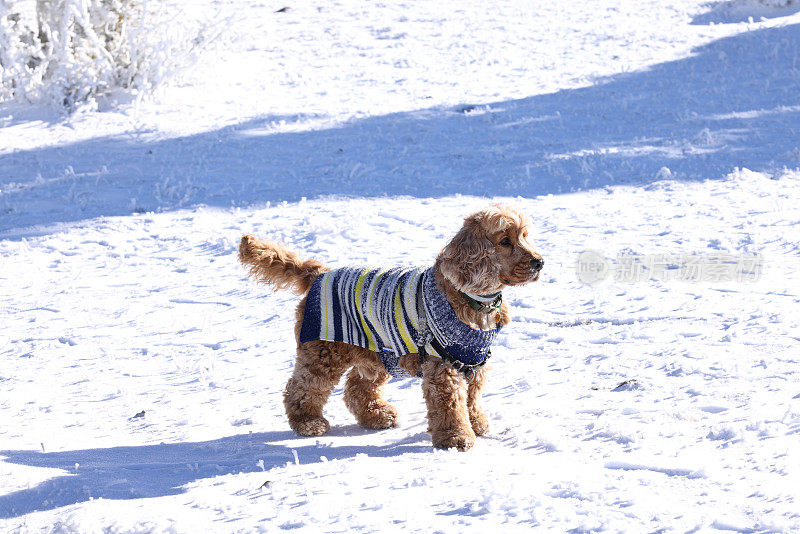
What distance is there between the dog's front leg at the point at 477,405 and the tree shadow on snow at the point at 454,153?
5932 millimetres

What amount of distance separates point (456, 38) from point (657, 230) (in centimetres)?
1040

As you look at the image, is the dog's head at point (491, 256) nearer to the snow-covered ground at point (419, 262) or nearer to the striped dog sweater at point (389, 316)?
the striped dog sweater at point (389, 316)

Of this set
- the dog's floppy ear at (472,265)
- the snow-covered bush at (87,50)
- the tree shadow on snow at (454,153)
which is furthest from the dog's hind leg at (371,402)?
the snow-covered bush at (87,50)

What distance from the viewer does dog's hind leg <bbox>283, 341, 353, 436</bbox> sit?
5.34 m

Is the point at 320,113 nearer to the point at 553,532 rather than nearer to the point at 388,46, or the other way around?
the point at 388,46

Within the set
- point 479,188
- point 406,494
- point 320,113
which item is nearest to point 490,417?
point 406,494

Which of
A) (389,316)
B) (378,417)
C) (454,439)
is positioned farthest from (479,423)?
(389,316)

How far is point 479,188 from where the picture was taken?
1120 centimetres

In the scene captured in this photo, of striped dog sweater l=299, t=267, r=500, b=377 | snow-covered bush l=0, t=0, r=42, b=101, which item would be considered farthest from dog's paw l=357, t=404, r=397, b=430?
snow-covered bush l=0, t=0, r=42, b=101

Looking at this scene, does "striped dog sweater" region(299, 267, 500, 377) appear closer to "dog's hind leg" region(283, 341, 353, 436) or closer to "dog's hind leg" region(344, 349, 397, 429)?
"dog's hind leg" region(283, 341, 353, 436)

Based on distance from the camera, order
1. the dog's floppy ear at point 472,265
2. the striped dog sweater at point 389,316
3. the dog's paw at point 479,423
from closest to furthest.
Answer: the dog's floppy ear at point 472,265, the striped dog sweater at point 389,316, the dog's paw at point 479,423

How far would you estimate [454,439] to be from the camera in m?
4.89

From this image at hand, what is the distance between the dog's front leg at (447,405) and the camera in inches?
194

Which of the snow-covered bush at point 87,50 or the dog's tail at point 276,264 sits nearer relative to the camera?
the dog's tail at point 276,264
